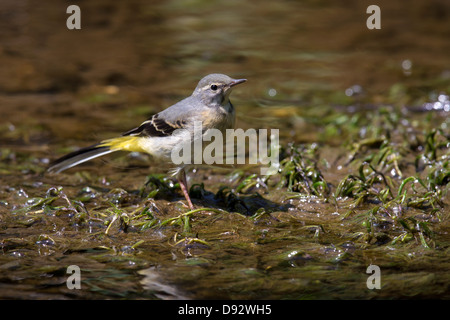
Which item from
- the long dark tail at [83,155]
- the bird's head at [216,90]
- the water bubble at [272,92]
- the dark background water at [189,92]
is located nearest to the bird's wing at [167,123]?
the bird's head at [216,90]

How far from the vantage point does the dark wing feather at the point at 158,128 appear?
7.29 metres

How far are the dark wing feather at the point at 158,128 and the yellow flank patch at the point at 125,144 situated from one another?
4.1 inches

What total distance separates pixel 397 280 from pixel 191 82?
309 inches

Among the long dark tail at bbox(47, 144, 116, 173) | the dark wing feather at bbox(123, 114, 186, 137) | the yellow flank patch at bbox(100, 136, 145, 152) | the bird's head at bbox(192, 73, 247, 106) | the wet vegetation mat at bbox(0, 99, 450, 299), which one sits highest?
the bird's head at bbox(192, 73, 247, 106)

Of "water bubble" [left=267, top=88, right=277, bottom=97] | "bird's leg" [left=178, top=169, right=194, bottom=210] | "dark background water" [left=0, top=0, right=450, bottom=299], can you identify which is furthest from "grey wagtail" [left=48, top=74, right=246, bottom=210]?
"water bubble" [left=267, top=88, right=277, bottom=97]

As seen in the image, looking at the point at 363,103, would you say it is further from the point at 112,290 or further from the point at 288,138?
the point at 112,290

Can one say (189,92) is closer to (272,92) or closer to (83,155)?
(272,92)

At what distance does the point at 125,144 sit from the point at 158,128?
57 centimetres

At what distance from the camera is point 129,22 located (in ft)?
53.7

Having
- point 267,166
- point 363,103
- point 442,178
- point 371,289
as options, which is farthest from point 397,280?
point 363,103

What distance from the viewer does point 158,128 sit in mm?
7484

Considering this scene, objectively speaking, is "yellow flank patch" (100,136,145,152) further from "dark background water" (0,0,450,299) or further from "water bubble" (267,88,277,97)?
"water bubble" (267,88,277,97)

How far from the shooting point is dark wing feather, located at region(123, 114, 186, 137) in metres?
7.29

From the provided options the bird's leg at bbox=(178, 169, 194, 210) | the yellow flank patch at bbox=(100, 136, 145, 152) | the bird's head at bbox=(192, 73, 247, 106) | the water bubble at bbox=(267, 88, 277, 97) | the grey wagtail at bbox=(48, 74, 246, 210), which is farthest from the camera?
the water bubble at bbox=(267, 88, 277, 97)
